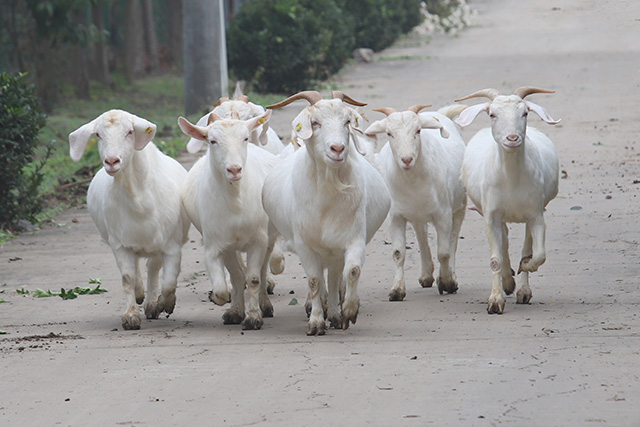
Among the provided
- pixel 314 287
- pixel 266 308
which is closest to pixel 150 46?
pixel 266 308

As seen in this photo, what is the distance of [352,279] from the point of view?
25.4 feet

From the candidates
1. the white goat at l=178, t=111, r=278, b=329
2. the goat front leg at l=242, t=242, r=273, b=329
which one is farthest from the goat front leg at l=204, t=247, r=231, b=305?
the goat front leg at l=242, t=242, r=273, b=329

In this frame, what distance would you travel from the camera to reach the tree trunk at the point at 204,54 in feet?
73.3

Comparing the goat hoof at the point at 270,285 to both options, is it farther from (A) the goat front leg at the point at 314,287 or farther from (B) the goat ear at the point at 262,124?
(A) the goat front leg at the point at 314,287

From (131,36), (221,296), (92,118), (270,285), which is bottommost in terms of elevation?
(92,118)

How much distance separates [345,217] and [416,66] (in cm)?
2210

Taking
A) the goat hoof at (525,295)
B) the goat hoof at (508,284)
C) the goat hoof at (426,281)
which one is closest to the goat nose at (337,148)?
the goat hoof at (525,295)

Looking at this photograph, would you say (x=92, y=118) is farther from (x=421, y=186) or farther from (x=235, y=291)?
(x=235, y=291)

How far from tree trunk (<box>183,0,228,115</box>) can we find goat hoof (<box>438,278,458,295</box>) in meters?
13.5

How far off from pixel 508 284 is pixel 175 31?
1298 inches

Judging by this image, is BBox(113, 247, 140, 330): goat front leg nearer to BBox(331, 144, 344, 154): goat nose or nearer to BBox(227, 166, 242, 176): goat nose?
BBox(227, 166, 242, 176): goat nose

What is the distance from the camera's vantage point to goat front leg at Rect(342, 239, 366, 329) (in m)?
7.76

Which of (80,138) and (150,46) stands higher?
(80,138)

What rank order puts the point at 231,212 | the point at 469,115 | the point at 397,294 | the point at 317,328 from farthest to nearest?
the point at 397,294, the point at 469,115, the point at 231,212, the point at 317,328
